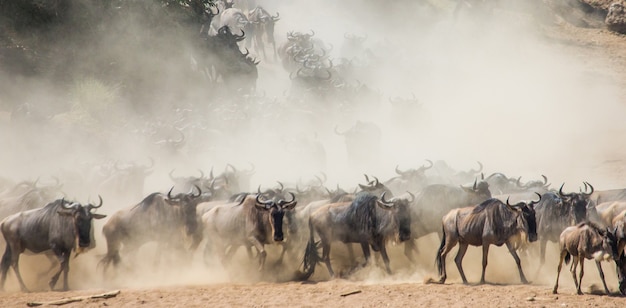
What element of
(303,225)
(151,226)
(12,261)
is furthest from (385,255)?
(12,261)

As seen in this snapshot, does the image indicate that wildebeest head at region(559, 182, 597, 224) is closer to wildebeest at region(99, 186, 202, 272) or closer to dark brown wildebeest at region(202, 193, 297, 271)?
dark brown wildebeest at region(202, 193, 297, 271)

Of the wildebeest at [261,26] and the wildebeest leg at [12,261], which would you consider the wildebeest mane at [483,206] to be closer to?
the wildebeest leg at [12,261]

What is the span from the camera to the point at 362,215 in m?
14.4

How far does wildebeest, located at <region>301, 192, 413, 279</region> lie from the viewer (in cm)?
1412

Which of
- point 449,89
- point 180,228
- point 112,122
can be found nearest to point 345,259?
point 180,228

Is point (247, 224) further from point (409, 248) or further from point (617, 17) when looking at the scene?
point (617, 17)

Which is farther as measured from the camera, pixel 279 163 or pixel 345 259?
pixel 279 163

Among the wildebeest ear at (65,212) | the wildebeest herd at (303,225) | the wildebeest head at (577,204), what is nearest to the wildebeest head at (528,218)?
the wildebeest herd at (303,225)

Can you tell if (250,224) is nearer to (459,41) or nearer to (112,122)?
(112,122)

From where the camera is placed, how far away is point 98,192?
Answer: 20094 millimetres

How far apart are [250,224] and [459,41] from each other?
34.7 meters

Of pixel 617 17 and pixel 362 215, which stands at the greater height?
pixel 617 17

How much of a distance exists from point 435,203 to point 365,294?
10.6ft

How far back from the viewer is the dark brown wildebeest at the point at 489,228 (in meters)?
12.6
